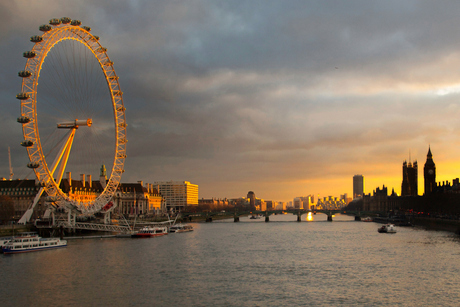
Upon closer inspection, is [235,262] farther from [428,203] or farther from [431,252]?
[428,203]

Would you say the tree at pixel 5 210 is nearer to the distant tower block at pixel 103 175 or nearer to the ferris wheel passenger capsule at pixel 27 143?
the ferris wheel passenger capsule at pixel 27 143

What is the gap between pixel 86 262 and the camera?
4831 centimetres

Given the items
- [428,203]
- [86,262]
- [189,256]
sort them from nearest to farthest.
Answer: [86,262], [189,256], [428,203]

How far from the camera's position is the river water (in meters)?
32.4

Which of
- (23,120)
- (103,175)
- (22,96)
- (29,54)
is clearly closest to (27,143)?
(23,120)

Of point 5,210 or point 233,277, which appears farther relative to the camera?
point 5,210

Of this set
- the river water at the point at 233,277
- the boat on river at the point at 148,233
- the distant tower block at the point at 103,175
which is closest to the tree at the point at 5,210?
the boat on river at the point at 148,233

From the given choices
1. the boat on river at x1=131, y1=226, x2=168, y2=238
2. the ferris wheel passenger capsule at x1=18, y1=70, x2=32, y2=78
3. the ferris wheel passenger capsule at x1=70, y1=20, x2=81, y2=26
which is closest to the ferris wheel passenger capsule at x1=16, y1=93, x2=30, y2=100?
the ferris wheel passenger capsule at x1=18, y1=70, x2=32, y2=78

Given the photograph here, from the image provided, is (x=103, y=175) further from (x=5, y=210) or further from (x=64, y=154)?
(x=64, y=154)

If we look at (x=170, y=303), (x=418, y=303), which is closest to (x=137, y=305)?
(x=170, y=303)

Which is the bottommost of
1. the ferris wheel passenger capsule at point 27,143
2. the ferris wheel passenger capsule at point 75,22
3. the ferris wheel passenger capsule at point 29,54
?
the ferris wheel passenger capsule at point 27,143

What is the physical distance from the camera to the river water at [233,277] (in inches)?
1275

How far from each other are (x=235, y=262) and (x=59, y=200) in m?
34.0

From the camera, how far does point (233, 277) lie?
40344 mm
